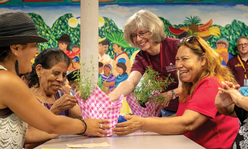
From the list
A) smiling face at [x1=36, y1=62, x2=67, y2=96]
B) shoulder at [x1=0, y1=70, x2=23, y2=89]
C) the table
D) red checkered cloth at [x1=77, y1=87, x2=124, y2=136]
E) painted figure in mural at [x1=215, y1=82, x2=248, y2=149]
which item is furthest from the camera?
smiling face at [x1=36, y1=62, x2=67, y2=96]

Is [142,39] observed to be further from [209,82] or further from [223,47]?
[223,47]

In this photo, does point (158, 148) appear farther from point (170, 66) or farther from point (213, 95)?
point (170, 66)

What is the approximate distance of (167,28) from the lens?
553 cm

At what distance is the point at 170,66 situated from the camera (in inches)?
103

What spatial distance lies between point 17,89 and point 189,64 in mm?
1292

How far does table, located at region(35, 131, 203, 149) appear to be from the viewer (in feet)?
4.66

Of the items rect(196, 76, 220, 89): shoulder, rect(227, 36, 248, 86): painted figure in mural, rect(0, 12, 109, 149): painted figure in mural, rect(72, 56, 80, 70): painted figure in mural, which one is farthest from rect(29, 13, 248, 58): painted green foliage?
rect(0, 12, 109, 149): painted figure in mural

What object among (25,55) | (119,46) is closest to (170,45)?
(25,55)

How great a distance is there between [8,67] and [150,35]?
1.50 metres

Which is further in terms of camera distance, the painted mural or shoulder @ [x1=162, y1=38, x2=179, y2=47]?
the painted mural

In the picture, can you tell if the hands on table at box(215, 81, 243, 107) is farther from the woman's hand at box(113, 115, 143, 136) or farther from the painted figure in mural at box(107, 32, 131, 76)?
the painted figure in mural at box(107, 32, 131, 76)

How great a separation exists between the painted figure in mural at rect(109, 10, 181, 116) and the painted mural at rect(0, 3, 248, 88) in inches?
107

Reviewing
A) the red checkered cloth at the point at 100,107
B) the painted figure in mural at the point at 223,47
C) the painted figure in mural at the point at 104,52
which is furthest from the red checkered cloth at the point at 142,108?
the painted figure in mural at the point at 223,47

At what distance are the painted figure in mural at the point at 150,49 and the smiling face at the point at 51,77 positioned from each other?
0.56m
